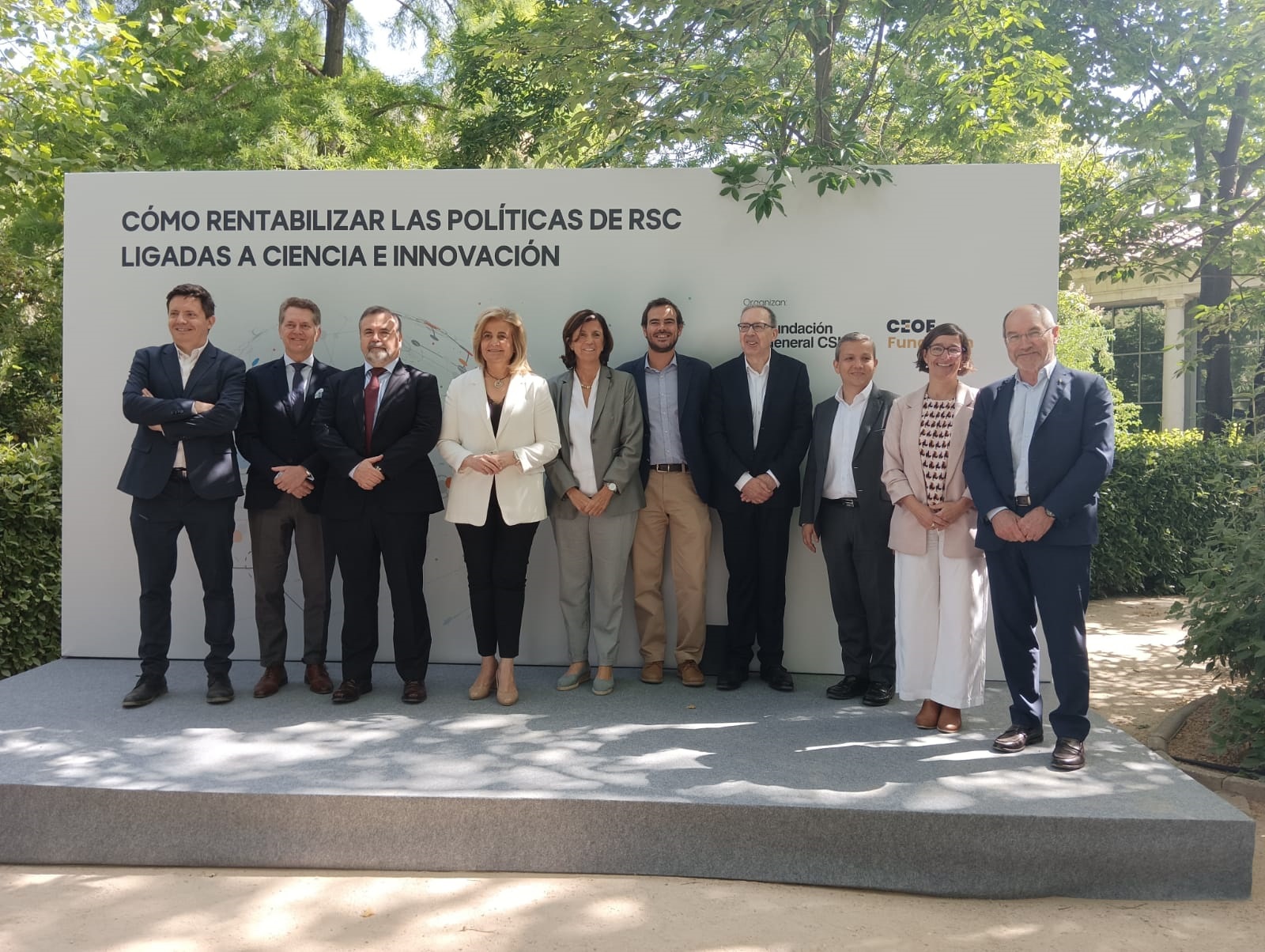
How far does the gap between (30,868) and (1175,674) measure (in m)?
5.87

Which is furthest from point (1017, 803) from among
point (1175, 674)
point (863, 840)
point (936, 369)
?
point (1175, 674)

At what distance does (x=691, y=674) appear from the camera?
471 centimetres

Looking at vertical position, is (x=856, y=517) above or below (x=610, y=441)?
below

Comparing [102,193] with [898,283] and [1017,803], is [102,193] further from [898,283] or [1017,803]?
[1017,803]

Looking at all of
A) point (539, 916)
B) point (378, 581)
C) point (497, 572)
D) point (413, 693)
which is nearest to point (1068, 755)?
point (539, 916)

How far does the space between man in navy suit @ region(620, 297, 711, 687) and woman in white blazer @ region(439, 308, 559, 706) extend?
0.54 m

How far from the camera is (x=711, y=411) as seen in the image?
15.1ft

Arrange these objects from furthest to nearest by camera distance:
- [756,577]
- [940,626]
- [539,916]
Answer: [756,577]
[940,626]
[539,916]

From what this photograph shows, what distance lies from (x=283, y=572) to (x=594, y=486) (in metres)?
1.44

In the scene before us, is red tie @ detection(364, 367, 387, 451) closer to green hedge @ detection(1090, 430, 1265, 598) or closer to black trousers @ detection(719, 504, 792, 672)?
black trousers @ detection(719, 504, 792, 672)

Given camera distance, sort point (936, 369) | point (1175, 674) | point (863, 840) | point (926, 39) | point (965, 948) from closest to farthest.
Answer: point (965, 948) < point (863, 840) < point (936, 369) < point (1175, 674) < point (926, 39)

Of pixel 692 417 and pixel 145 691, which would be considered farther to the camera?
pixel 692 417

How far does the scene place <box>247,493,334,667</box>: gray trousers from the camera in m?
4.48

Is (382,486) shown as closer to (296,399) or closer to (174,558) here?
(296,399)
